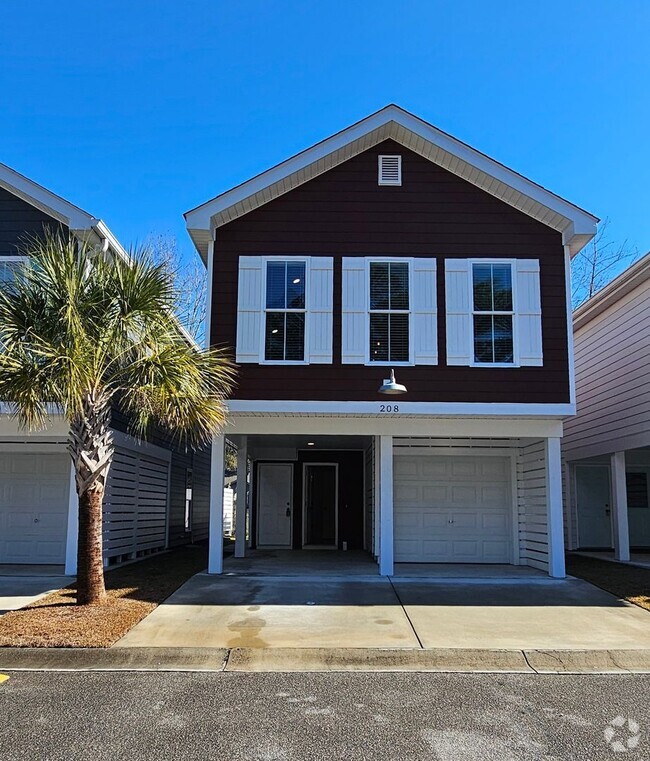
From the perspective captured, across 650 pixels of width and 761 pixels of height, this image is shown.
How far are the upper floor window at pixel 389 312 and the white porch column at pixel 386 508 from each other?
1483 mm

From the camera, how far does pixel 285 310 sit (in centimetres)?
1159

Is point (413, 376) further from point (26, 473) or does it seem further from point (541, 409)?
point (26, 473)

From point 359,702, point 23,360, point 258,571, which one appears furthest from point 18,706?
point 258,571

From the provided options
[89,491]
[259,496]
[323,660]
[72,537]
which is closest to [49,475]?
[72,537]

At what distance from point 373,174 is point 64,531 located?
8.67 metres

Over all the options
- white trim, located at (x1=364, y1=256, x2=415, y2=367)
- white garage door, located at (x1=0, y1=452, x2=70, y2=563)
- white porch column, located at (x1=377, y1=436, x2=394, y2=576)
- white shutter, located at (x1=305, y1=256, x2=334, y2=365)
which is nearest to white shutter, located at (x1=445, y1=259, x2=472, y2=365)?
white trim, located at (x1=364, y1=256, x2=415, y2=367)

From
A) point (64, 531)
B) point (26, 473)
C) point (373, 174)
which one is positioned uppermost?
point (373, 174)

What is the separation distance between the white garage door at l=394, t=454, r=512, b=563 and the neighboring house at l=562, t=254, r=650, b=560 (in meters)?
2.82

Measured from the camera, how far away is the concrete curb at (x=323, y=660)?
21.4ft

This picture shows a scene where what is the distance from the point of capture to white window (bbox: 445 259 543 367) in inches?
451

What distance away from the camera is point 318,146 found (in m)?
11.6

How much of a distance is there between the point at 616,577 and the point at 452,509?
3140mm

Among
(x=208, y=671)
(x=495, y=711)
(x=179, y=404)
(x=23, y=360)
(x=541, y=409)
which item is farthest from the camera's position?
(x=541, y=409)

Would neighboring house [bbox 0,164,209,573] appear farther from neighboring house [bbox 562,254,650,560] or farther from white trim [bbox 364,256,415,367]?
neighboring house [bbox 562,254,650,560]
